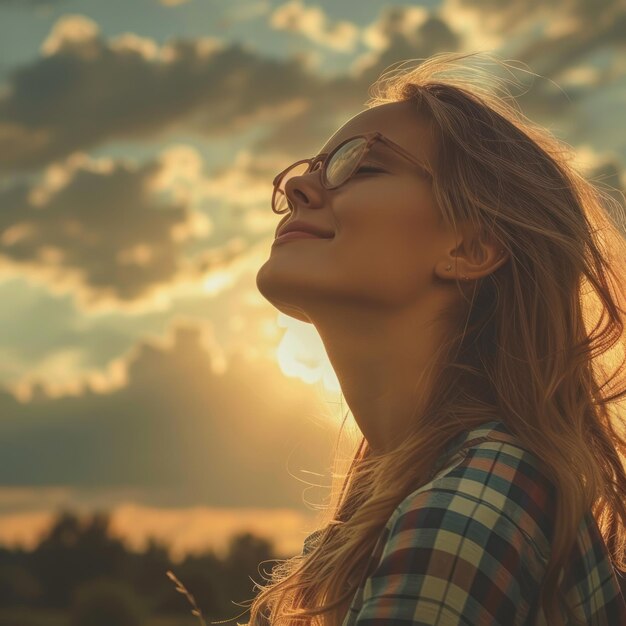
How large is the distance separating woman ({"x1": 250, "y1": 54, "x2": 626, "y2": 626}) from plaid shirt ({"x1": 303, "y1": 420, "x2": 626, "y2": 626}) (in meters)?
0.01

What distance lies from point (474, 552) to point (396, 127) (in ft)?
6.67

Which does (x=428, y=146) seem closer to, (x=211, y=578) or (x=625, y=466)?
(x=625, y=466)

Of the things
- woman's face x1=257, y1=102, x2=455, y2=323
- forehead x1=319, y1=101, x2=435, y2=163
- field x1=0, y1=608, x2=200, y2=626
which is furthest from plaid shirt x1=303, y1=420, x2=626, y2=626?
field x1=0, y1=608, x2=200, y2=626

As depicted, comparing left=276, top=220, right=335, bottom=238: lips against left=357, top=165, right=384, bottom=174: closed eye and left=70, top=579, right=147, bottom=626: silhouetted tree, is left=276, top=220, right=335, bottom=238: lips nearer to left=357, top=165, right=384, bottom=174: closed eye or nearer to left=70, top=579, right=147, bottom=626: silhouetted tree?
left=357, top=165, right=384, bottom=174: closed eye

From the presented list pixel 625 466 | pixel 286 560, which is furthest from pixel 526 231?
pixel 286 560

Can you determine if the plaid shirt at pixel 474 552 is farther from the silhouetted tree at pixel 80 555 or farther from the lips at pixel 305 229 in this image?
the silhouetted tree at pixel 80 555

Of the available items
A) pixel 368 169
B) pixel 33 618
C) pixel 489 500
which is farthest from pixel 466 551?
pixel 33 618

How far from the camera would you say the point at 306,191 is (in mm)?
3518

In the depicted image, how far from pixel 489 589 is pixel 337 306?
1.41m

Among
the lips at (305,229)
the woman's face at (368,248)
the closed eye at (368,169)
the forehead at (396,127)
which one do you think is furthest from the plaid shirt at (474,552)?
the forehead at (396,127)

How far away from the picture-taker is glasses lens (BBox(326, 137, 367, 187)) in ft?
11.4

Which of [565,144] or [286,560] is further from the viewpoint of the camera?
[565,144]

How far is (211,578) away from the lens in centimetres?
2784

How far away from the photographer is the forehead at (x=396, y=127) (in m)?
3.52
